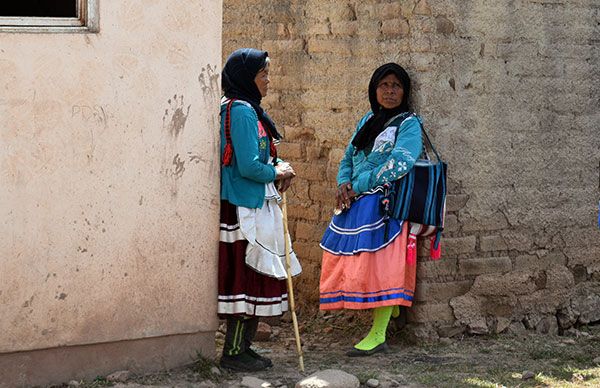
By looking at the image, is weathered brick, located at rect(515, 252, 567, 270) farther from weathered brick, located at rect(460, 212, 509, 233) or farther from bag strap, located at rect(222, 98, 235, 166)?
Answer: bag strap, located at rect(222, 98, 235, 166)

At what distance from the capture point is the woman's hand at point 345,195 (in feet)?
21.6

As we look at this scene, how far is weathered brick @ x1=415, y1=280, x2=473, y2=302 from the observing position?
6.73m

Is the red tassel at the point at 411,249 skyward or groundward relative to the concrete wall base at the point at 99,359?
skyward

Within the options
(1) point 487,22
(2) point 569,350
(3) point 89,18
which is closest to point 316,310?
(2) point 569,350

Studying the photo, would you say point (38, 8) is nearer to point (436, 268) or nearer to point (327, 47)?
point (327, 47)

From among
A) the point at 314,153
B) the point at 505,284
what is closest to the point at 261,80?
the point at 314,153

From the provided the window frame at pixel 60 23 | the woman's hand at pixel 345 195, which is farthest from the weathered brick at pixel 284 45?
the window frame at pixel 60 23

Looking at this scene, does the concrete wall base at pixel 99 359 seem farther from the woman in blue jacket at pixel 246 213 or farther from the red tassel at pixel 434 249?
the red tassel at pixel 434 249

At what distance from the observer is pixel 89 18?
5.32m

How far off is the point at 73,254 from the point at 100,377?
2.09 ft

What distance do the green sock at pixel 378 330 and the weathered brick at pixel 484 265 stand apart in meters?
0.58

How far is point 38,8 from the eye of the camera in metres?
6.58

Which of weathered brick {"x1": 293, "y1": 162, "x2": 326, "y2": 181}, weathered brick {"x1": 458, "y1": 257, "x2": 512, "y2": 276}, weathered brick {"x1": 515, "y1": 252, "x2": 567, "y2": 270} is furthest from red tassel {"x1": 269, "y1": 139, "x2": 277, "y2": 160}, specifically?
weathered brick {"x1": 515, "y1": 252, "x2": 567, "y2": 270}

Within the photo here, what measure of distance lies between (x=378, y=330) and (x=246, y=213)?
1.29 metres
